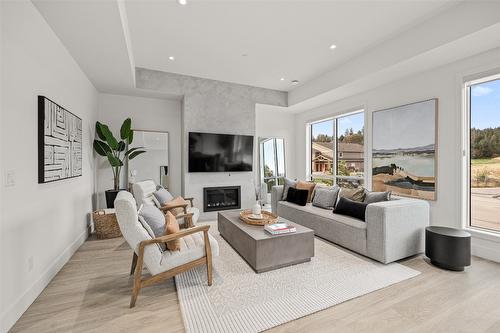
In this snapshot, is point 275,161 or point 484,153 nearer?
point 484,153

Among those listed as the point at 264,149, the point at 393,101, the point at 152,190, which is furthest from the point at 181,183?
the point at 393,101

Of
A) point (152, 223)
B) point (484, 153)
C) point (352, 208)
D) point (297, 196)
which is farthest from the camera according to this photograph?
point (297, 196)

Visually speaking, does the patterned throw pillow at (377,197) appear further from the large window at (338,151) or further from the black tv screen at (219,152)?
the black tv screen at (219,152)

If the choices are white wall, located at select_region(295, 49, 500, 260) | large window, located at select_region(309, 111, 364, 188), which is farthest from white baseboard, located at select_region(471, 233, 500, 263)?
large window, located at select_region(309, 111, 364, 188)

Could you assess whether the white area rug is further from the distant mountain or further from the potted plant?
the potted plant

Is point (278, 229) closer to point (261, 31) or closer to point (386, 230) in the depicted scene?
point (386, 230)

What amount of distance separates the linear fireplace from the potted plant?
1630 mm

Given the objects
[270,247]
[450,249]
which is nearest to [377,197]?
[450,249]

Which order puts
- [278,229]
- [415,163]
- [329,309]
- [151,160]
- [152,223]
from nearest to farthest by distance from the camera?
1. [329,309]
2. [152,223]
3. [278,229]
4. [415,163]
5. [151,160]

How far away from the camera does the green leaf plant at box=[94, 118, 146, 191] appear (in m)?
4.15

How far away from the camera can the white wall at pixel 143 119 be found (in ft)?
15.2

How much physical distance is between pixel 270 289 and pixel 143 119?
432cm

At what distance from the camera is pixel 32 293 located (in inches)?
80.0

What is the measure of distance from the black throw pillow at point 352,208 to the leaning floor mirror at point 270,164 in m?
2.97
